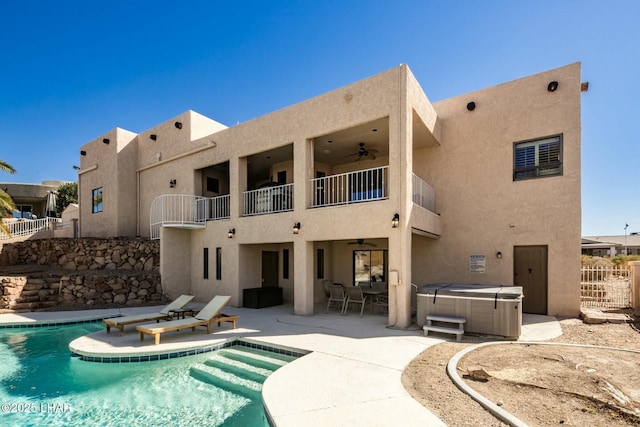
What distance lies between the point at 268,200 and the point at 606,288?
11805mm

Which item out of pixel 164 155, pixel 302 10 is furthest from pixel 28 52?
pixel 302 10

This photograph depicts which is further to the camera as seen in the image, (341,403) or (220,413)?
(220,413)

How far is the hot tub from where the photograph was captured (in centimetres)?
728

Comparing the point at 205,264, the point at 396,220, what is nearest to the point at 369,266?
the point at 396,220

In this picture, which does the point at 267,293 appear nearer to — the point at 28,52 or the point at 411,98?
the point at 411,98

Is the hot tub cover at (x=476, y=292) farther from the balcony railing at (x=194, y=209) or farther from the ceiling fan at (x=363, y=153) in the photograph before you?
the balcony railing at (x=194, y=209)

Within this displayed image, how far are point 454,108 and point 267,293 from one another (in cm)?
955

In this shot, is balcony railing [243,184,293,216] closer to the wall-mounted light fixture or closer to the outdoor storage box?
the outdoor storage box

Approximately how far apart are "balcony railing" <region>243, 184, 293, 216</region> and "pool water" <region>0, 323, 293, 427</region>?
5705mm

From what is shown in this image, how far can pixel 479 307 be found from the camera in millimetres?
7586

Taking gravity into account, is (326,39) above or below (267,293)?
above

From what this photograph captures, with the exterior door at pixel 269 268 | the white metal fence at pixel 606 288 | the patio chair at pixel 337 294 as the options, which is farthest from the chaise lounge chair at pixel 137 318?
the white metal fence at pixel 606 288

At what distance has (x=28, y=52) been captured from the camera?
13945 mm

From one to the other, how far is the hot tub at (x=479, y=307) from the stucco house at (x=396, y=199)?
565mm
